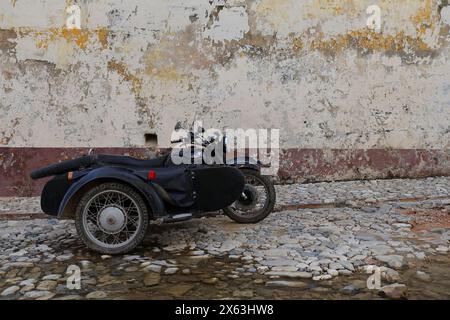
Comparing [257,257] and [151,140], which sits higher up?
[151,140]

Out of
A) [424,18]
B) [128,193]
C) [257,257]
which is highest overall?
[424,18]

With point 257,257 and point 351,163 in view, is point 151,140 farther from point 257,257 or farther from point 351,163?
point 257,257

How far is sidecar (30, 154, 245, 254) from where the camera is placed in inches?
165

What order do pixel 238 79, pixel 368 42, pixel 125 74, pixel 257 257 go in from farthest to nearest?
pixel 368 42 < pixel 238 79 < pixel 125 74 < pixel 257 257

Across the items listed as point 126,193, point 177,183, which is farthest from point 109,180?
point 177,183

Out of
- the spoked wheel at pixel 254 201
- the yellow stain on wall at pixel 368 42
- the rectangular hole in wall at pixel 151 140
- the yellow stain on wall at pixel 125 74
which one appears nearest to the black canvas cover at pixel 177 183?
the spoked wheel at pixel 254 201

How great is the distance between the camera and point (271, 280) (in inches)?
135

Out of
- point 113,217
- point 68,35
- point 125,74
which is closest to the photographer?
point 113,217

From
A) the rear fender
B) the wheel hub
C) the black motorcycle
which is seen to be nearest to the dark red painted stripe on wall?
the black motorcycle

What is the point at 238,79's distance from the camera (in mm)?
7824

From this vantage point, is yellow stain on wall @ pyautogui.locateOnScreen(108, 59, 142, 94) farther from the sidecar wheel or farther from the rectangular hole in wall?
the sidecar wheel

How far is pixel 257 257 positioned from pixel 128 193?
1.33 m

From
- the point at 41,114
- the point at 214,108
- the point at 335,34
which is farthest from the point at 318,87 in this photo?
the point at 41,114
